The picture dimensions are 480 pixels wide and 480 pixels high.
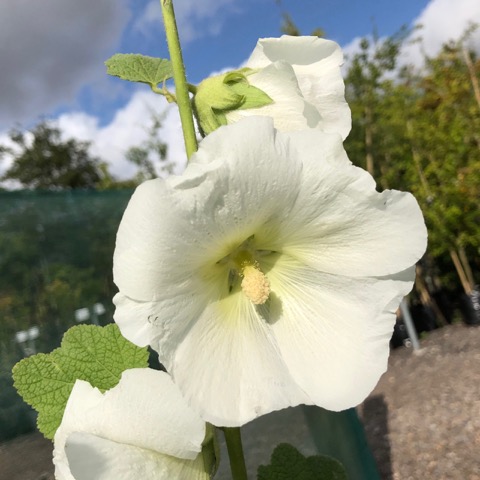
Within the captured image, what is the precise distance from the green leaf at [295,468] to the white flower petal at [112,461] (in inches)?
8.2

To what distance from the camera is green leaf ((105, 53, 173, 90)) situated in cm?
65

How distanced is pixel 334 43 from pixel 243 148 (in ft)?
0.72

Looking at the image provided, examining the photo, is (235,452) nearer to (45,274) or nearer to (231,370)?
(231,370)

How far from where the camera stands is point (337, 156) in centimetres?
45

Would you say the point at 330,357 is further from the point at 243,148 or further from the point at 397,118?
the point at 397,118

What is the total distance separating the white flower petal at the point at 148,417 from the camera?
45 cm

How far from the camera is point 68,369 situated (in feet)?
2.06

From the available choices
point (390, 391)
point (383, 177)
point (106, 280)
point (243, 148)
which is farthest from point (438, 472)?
point (243, 148)

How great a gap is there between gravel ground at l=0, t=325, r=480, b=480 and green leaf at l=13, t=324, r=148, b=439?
1.76 meters

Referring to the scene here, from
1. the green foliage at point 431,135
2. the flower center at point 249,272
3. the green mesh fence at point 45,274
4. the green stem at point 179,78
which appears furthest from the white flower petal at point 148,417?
the green foliage at point 431,135

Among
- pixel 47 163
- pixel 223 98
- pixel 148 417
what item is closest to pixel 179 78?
pixel 223 98

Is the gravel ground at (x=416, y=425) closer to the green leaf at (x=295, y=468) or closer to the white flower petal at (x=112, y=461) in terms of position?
the green leaf at (x=295, y=468)

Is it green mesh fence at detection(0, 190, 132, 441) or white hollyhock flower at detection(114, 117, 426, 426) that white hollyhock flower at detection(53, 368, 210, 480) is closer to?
white hollyhock flower at detection(114, 117, 426, 426)

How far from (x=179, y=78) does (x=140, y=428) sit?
0.99 ft
